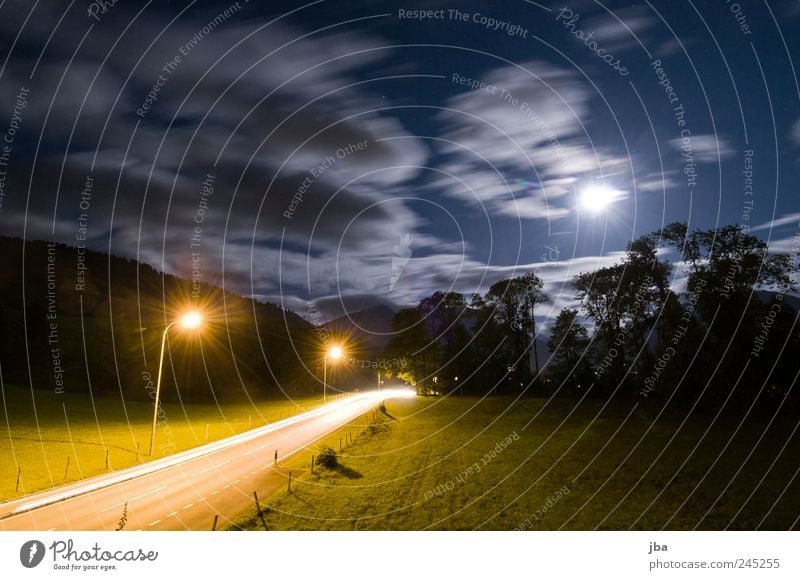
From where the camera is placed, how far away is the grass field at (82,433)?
2230 centimetres

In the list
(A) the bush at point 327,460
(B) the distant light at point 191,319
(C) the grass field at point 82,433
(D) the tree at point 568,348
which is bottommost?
(C) the grass field at point 82,433

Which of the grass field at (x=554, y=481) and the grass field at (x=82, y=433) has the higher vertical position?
the grass field at (x=554, y=481)

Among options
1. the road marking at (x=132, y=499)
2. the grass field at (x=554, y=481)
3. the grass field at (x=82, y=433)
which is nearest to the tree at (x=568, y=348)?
the grass field at (x=554, y=481)

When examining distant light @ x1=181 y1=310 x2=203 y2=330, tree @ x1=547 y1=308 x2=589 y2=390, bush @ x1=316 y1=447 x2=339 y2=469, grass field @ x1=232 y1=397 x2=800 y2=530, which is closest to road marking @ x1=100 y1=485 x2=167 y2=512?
grass field @ x1=232 y1=397 x2=800 y2=530

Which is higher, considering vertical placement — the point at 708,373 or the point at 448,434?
the point at 708,373

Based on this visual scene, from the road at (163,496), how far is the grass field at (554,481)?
4.81 ft

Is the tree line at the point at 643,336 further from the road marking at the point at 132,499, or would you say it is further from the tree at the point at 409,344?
the road marking at the point at 132,499

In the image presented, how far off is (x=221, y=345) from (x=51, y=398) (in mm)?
41554

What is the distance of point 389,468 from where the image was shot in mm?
20234

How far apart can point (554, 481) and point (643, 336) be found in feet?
55.7

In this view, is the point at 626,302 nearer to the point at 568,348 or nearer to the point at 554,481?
the point at 568,348

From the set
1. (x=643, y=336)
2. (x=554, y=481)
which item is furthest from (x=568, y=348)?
(x=554, y=481)

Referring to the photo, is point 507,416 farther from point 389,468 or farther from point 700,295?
point 389,468

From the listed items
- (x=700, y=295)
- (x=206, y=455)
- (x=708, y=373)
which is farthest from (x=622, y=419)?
(x=206, y=455)
